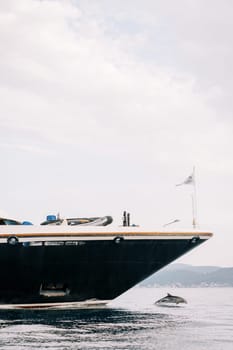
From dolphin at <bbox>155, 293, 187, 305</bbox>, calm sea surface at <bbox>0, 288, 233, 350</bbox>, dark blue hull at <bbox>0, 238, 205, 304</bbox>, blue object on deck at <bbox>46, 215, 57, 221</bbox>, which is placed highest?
blue object on deck at <bbox>46, 215, 57, 221</bbox>

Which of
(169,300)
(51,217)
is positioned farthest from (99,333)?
(169,300)

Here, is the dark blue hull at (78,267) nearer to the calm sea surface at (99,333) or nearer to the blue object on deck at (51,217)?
the calm sea surface at (99,333)

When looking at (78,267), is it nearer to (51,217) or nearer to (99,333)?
(51,217)

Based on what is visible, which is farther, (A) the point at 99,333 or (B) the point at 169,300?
(B) the point at 169,300

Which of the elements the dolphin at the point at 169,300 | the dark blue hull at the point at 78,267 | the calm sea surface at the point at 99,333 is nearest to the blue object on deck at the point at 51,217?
the dark blue hull at the point at 78,267

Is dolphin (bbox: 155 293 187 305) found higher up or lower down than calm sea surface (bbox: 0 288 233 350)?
higher up

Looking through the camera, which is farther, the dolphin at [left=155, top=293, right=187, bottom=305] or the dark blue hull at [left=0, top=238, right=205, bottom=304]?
the dolphin at [left=155, top=293, right=187, bottom=305]

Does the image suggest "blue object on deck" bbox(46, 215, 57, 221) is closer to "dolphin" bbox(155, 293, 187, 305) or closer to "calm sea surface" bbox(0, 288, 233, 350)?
"calm sea surface" bbox(0, 288, 233, 350)

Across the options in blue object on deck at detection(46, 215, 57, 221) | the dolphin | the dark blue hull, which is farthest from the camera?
the dolphin

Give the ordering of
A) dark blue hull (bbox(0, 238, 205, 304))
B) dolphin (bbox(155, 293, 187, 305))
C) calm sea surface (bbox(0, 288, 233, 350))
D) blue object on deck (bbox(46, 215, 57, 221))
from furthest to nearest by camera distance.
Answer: dolphin (bbox(155, 293, 187, 305))
blue object on deck (bbox(46, 215, 57, 221))
dark blue hull (bbox(0, 238, 205, 304))
calm sea surface (bbox(0, 288, 233, 350))

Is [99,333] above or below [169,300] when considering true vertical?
below

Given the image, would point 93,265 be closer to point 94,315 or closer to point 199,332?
point 94,315

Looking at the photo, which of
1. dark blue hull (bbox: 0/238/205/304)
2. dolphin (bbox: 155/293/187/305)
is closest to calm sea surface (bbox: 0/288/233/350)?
dark blue hull (bbox: 0/238/205/304)

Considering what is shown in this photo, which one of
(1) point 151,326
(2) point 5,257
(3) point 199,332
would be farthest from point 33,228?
(3) point 199,332
